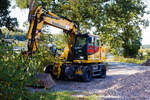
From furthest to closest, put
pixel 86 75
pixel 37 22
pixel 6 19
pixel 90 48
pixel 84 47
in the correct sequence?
1. pixel 6 19
2. pixel 90 48
3. pixel 84 47
4. pixel 86 75
5. pixel 37 22

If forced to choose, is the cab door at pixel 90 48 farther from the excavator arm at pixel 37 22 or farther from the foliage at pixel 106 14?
the foliage at pixel 106 14

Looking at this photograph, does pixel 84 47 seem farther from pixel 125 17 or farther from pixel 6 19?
pixel 6 19

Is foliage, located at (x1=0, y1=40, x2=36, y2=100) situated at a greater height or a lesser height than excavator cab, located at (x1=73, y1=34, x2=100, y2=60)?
lesser

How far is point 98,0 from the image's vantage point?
18375 mm

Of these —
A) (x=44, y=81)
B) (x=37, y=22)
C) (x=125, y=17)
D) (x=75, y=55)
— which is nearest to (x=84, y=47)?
(x=75, y=55)

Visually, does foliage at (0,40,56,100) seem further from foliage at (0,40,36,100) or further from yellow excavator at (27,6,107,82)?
yellow excavator at (27,6,107,82)

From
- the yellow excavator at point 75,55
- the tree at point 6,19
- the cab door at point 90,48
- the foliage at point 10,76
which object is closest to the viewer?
the foliage at point 10,76

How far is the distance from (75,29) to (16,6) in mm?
8492

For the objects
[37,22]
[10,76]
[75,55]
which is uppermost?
[37,22]

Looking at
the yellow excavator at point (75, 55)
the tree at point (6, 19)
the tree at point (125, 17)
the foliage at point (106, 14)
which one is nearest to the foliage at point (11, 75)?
the yellow excavator at point (75, 55)

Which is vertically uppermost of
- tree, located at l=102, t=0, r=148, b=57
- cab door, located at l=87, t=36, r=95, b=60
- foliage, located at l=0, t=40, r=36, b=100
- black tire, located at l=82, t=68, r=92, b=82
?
tree, located at l=102, t=0, r=148, b=57

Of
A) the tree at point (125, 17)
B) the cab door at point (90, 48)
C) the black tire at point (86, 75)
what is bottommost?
the black tire at point (86, 75)

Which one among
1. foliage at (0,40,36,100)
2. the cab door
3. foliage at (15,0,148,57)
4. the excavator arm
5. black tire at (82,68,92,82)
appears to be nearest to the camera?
foliage at (0,40,36,100)

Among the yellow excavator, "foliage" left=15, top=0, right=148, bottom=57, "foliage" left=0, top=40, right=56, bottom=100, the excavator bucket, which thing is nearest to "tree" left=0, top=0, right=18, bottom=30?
"foliage" left=15, top=0, right=148, bottom=57
